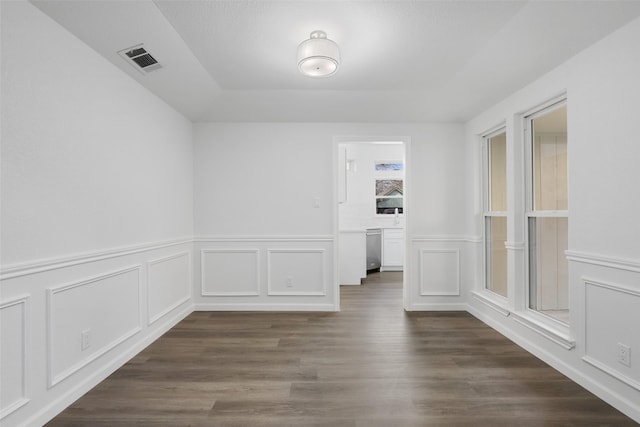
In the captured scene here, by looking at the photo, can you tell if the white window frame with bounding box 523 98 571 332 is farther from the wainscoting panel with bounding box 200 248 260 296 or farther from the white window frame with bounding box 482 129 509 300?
the wainscoting panel with bounding box 200 248 260 296

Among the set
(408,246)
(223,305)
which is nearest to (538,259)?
(408,246)

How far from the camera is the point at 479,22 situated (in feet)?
7.43

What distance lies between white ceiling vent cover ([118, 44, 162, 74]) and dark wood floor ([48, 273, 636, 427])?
2307 mm

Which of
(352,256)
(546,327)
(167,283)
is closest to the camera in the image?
(546,327)

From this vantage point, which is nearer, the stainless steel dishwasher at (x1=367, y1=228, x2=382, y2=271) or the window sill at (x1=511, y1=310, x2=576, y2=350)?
the window sill at (x1=511, y1=310, x2=576, y2=350)

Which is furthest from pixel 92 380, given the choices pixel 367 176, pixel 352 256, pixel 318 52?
pixel 367 176

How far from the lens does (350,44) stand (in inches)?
101

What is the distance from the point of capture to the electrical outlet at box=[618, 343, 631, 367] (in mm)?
1978

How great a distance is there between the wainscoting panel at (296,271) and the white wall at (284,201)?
0.06 feet

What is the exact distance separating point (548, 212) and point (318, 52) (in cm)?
224

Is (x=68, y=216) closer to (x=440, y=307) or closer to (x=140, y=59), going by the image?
(x=140, y=59)

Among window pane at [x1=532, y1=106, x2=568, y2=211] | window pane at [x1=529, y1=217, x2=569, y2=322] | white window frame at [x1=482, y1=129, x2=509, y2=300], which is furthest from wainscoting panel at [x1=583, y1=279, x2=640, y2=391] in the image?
white window frame at [x1=482, y1=129, x2=509, y2=300]

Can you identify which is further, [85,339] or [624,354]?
[85,339]

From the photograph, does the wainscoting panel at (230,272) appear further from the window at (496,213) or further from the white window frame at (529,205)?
the white window frame at (529,205)
